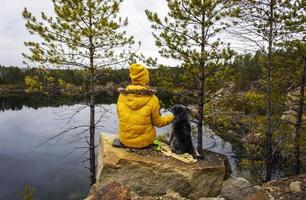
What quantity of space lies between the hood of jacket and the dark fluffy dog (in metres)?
0.75

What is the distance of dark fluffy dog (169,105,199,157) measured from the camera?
7473mm

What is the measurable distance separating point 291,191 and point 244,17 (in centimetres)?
492

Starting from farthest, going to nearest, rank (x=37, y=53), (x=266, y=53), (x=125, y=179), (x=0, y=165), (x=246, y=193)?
1. (x=0, y=165)
2. (x=37, y=53)
3. (x=266, y=53)
4. (x=246, y=193)
5. (x=125, y=179)

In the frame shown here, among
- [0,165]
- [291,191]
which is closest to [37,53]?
[291,191]

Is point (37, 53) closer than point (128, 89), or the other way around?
point (128, 89)

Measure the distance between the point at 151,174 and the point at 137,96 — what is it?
170 centimetres

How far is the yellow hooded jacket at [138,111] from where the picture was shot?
23.4 feet

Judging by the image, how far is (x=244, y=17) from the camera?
8.91 metres

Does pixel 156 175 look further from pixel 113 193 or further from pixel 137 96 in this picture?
pixel 113 193

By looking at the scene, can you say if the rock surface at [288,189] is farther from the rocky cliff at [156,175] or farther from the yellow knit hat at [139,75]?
the yellow knit hat at [139,75]

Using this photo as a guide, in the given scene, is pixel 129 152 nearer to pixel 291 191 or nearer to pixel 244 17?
pixel 291 191

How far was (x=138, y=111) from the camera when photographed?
7164 mm

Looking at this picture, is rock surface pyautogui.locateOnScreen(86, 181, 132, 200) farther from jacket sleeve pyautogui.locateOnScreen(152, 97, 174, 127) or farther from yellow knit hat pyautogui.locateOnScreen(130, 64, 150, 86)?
yellow knit hat pyautogui.locateOnScreen(130, 64, 150, 86)

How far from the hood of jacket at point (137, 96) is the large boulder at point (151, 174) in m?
1.09
